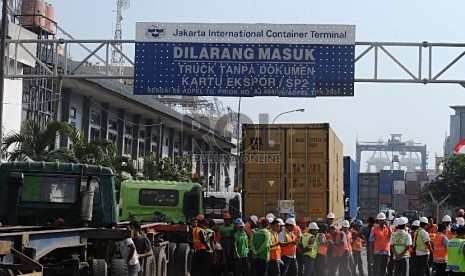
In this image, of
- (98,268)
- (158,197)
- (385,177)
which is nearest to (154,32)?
(158,197)

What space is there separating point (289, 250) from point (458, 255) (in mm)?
5186

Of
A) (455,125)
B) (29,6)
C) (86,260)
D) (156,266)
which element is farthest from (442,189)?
(86,260)

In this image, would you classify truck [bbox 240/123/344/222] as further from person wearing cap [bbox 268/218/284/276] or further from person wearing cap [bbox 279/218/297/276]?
person wearing cap [bbox 268/218/284/276]

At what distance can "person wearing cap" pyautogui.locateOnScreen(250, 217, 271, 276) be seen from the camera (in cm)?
1891

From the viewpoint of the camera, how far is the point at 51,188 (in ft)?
42.6

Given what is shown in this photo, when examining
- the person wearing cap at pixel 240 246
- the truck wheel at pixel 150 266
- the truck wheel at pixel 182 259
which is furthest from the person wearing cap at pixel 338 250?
the truck wheel at pixel 150 266

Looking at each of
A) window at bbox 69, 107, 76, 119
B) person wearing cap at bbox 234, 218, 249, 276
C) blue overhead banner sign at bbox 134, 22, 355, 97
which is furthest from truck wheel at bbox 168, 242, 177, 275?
window at bbox 69, 107, 76, 119

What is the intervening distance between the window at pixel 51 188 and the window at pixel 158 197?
858 cm

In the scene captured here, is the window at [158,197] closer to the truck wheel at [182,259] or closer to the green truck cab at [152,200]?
the green truck cab at [152,200]

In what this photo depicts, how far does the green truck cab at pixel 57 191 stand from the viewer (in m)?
12.8

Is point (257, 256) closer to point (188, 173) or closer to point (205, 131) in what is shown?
point (188, 173)

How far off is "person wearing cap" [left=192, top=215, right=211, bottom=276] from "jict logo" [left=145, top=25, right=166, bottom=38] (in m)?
7.75

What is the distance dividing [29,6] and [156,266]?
27.4 m

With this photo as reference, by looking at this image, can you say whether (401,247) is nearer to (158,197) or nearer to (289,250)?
(289,250)
